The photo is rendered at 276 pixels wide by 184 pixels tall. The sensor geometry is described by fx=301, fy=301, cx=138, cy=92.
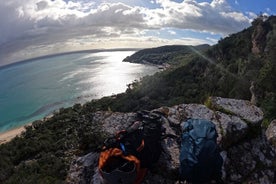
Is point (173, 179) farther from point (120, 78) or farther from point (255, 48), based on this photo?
point (120, 78)

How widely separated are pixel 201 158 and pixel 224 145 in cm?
107

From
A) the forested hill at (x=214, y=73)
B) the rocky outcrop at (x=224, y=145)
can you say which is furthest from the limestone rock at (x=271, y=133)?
the forested hill at (x=214, y=73)

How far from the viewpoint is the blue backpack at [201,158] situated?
202 inches

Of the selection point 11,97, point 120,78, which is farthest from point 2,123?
point 120,78

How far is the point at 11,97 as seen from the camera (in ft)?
424

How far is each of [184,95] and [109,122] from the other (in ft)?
Result: 192

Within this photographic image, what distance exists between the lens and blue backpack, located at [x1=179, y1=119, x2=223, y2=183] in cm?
512

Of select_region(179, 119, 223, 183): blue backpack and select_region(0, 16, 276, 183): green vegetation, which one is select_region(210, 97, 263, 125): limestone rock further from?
select_region(0, 16, 276, 183): green vegetation

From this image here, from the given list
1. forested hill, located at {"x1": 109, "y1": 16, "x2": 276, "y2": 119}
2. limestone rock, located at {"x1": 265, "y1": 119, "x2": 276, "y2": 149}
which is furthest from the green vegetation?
limestone rock, located at {"x1": 265, "y1": 119, "x2": 276, "y2": 149}

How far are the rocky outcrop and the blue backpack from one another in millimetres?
320

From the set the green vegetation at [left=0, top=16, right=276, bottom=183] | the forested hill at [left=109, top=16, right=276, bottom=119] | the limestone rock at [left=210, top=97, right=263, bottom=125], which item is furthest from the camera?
the forested hill at [left=109, top=16, right=276, bottom=119]

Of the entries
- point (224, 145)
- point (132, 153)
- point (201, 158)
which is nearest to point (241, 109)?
point (224, 145)

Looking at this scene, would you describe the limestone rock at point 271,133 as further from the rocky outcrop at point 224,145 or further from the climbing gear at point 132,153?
the climbing gear at point 132,153

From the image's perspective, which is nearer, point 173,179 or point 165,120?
point 173,179
